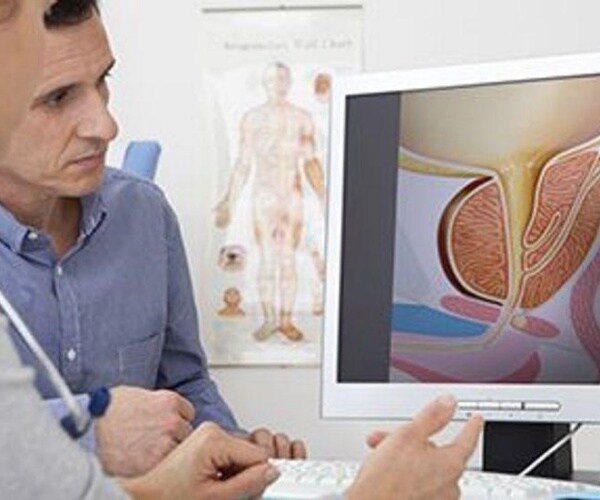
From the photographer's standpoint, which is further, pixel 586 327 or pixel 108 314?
pixel 108 314

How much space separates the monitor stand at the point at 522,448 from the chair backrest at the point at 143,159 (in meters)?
0.67

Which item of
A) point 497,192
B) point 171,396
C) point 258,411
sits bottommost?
point 258,411

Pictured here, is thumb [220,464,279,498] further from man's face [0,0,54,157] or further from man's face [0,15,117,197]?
man's face [0,15,117,197]

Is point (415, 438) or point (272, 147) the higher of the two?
point (272, 147)

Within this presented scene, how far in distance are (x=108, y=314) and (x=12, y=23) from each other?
0.88 meters

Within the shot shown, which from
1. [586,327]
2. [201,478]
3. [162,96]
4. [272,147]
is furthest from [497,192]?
[162,96]

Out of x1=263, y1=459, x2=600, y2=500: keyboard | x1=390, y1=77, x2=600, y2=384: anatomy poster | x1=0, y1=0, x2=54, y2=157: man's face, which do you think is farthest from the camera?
x1=390, y1=77, x2=600, y2=384: anatomy poster

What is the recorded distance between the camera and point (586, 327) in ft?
4.33

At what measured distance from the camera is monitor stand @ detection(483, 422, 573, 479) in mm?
1395

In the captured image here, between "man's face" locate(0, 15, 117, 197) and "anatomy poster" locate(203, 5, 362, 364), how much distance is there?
59 centimetres

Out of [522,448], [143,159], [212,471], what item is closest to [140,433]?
[212,471]

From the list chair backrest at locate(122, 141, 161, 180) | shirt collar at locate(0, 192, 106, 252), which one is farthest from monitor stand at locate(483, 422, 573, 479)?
chair backrest at locate(122, 141, 161, 180)

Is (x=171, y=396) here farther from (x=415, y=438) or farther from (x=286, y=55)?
(x=286, y=55)

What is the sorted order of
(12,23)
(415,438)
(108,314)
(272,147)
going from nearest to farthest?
(12,23)
(415,438)
(108,314)
(272,147)
